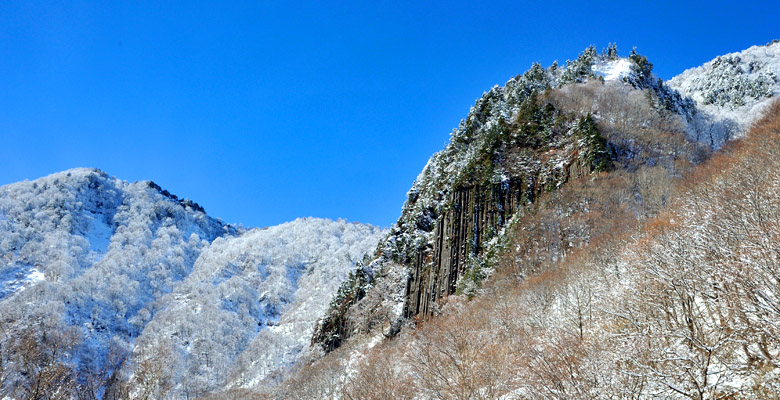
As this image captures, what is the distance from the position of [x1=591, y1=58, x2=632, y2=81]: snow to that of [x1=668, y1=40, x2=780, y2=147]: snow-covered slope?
1476 centimetres

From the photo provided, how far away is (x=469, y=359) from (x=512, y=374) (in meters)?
3.34

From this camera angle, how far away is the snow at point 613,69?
80.8 metres

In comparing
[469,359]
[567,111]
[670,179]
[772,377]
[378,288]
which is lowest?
[772,377]

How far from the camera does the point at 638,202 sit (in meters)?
48.8

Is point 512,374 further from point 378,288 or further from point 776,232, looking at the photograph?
point 378,288

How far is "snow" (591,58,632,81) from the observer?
80.8 m

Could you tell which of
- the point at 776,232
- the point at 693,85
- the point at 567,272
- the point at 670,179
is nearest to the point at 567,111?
the point at 670,179

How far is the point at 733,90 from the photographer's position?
84.8 m

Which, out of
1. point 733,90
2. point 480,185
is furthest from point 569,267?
point 733,90

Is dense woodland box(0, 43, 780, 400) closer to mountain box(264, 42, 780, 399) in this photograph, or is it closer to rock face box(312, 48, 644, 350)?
mountain box(264, 42, 780, 399)

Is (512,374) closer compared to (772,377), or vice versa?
(772,377)

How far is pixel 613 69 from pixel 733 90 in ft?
75.2

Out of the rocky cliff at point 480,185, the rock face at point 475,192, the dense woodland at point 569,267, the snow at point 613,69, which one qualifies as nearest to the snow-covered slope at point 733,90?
the dense woodland at point 569,267

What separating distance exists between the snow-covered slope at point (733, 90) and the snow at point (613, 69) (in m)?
14.8
